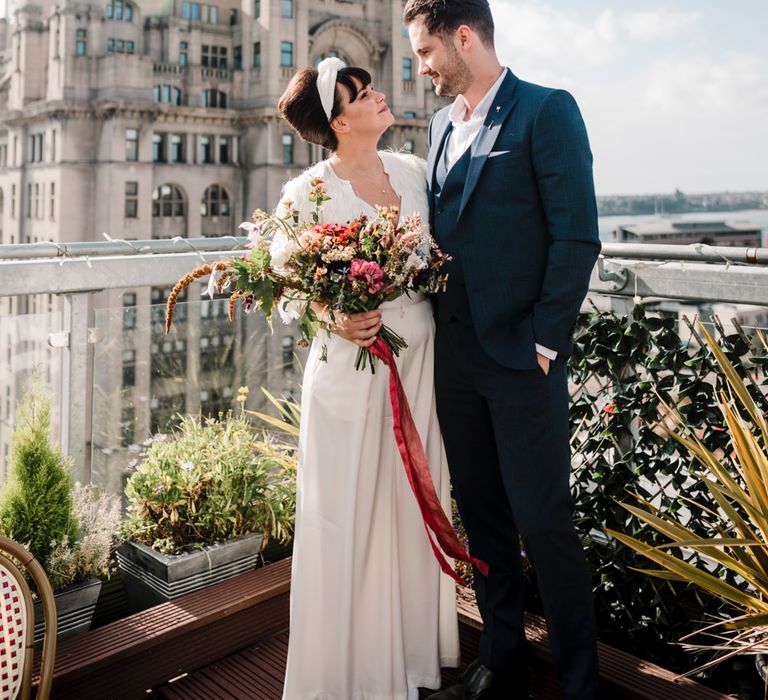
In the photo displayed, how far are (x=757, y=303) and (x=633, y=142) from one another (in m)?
137

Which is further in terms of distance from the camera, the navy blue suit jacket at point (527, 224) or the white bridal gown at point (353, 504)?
the white bridal gown at point (353, 504)

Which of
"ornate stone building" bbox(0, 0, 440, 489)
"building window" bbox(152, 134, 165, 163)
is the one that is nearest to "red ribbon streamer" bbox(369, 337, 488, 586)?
"ornate stone building" bbox(0, 0, 440, 489)

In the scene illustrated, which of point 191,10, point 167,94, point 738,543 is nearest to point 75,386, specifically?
point 738,543

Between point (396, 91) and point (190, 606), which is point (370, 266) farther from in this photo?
point (396, 91)

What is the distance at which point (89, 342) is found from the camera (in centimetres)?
333

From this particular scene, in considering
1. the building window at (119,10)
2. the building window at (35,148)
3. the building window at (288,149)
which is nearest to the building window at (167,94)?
the building window at (119,10)

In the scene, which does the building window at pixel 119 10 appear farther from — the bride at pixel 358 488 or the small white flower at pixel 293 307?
the small white flower at pixel 293 307

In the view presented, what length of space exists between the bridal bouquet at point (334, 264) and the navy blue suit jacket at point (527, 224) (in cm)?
14

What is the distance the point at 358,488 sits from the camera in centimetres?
273

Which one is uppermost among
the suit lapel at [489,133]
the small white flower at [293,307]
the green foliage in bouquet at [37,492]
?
the suit lapel at [489,133]

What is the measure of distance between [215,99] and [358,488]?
50179 mm

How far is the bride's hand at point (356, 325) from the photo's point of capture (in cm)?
249

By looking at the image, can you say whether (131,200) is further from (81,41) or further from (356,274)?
(356,274)

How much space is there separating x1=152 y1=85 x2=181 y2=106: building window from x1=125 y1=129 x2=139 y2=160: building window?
2.41m
